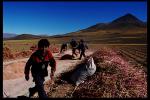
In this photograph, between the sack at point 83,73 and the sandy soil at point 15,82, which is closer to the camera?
the sandy soil at point 15,82

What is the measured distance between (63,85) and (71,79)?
0.76 m

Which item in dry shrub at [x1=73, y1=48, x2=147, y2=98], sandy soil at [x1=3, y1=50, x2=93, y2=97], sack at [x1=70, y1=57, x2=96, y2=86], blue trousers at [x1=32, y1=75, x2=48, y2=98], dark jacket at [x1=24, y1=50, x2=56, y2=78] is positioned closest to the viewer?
blue trousers at [x1=32, y1=75, x2=48, y2=98]

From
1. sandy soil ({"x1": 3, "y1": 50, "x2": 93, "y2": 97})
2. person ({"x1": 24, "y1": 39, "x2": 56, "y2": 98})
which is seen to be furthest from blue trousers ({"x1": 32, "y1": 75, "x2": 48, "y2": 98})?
sandy soil ({"x1": 3, "y1": 50, "x2": 93, "y2": 97})

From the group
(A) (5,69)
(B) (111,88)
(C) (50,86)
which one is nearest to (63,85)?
(C) (50,86)

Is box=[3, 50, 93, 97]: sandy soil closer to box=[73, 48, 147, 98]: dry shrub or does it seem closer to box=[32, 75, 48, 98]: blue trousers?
A: box=[73, 48, 147, 98]: dry shrub

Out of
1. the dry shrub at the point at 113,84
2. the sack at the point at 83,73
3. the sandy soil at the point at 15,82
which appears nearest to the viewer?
the dry shrub at the point at 113,84

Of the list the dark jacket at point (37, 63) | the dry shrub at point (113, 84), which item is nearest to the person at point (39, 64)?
the dark jacket at point (37, 63)

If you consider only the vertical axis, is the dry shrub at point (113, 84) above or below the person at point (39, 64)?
below

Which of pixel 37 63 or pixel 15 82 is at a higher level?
pixel 37 63

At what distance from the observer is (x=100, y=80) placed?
11.5 meters

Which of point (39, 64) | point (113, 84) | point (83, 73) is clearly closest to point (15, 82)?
point (83, 73)

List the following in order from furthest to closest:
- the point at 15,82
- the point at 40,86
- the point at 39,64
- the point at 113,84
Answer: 1. the point at 15,82
2. the point at 113,84
3. the point at 39,64
4. the point at 40,86

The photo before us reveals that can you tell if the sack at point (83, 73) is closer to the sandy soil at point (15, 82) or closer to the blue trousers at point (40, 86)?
the sandy soil at point (15, 82)

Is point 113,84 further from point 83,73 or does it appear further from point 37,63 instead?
point 37,63
